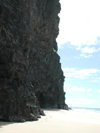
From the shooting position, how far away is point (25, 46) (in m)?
28.5

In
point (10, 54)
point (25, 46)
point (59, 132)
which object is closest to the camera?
point (59, 132)

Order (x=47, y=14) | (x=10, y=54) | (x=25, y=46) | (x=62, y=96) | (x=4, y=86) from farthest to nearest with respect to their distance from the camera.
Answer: (x=62, y=96)
(x=47, y=14)
(x=25, y=46)
(x=10, y=54)
(x=4, y=86)

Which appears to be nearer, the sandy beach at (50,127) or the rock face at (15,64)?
the sandy beach at (50,127)

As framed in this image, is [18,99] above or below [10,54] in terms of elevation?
below

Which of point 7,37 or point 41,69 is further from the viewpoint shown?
point 41,69

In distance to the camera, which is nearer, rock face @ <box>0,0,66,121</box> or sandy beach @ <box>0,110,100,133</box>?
sandy beach @ <box>0,110,100,133</box>

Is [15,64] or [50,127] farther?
[15,64]

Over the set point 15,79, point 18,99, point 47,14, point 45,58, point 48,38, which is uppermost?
point 47,14

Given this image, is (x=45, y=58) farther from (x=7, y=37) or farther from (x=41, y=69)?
(x=7, y=37)

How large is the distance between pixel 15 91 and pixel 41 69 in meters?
34.0

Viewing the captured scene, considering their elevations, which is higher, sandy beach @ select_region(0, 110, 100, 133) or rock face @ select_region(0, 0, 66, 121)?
rock face @ select_region(0, 0, 66, 121)

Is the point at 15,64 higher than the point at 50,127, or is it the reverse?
the point at 15,64

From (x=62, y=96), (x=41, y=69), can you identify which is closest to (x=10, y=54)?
(x=41, y=69)

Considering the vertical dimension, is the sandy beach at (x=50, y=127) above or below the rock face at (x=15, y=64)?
below
